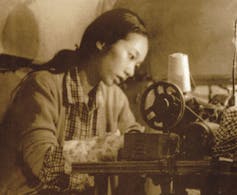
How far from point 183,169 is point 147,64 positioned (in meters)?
1.62

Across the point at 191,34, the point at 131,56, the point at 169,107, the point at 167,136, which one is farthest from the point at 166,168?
the point at 191,34

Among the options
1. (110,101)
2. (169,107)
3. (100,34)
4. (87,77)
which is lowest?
(169,107)

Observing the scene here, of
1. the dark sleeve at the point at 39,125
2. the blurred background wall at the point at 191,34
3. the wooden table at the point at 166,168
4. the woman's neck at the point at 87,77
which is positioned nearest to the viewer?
the wooden table at the point at 166,168

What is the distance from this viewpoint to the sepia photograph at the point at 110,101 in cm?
196

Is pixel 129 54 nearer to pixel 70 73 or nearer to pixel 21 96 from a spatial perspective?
pixel 70 73

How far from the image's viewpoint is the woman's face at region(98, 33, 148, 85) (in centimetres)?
249

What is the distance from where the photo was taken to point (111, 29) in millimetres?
2492

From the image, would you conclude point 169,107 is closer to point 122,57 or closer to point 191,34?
point 122,57

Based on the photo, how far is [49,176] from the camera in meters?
2.18

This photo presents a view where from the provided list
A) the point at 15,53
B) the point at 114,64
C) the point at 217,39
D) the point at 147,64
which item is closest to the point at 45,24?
the point at 15,53

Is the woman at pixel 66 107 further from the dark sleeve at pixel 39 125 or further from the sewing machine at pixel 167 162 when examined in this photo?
the sewing machine at pixel 167 162

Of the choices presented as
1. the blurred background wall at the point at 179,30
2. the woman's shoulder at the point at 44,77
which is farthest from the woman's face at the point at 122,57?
the blurred background wall at the point at 179,30

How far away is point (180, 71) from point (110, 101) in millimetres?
652

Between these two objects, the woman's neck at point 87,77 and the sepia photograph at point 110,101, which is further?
the woman's neck at point 87,77
